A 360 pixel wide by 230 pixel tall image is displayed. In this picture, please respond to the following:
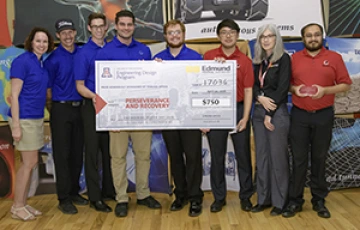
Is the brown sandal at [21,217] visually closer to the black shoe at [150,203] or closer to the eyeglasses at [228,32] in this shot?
the black shoe at [150,203]

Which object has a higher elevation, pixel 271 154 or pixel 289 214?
pixel 271 154

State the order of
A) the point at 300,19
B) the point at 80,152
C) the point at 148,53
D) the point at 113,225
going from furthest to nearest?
the point at 300,19
the point at 80,152
the point at 148,53
the point at 113,225

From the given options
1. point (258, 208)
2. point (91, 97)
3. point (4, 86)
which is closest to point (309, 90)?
point (258, 208)

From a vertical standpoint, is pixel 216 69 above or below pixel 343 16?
below

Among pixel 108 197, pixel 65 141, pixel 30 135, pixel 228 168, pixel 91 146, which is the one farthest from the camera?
pixel 228 168

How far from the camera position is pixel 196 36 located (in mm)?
3746

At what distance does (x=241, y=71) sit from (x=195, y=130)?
0.56 m

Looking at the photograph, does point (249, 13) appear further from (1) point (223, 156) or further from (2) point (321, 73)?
(1) point (223, 156)

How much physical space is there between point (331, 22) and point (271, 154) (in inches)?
58.7

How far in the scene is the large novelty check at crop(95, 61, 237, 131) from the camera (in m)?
2.98

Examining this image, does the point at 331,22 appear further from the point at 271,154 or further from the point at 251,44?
the point at 271,154

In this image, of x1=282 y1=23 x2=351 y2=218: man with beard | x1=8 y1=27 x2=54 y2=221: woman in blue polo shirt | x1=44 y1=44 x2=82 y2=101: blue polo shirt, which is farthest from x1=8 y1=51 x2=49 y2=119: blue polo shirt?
x1=282 y1=23 x2=351 y2=218: man with beard

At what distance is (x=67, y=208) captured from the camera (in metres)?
3.26

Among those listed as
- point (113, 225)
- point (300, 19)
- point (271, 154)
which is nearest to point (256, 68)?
point (271, 154)
